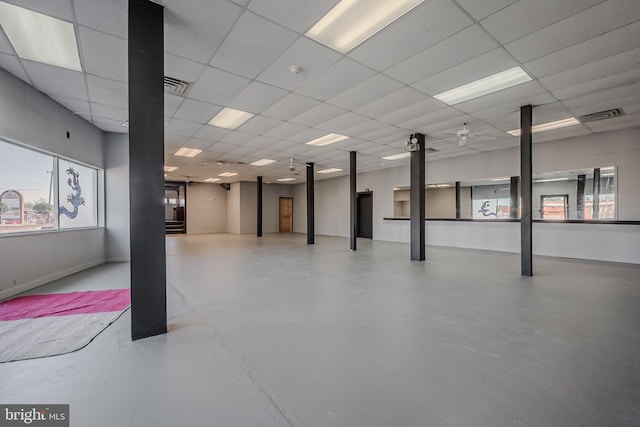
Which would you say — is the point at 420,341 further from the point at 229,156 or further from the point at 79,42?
the point at 229,156

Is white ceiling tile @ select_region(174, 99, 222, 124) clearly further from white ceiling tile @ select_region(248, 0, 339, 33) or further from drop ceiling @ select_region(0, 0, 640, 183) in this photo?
white ceiling tile @ select_region(248, 0, 339, 33)

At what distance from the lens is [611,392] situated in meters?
1.79

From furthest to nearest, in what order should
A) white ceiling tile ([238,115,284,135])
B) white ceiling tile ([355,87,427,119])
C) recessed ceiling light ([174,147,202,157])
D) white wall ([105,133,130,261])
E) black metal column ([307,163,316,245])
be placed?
black metal column ([307,163,316,245])
recessed ceiling light ([174,147,202,157])
white wall ([105,133,130,261])
white ceiling tile ([238,115,284,135])
white ceiling tile ([355,87,427,119])

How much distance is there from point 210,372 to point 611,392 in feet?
8.86

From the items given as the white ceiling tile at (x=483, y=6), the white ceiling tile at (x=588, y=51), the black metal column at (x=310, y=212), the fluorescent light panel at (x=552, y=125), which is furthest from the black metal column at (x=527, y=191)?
the black metal column at (x=310, y=212)

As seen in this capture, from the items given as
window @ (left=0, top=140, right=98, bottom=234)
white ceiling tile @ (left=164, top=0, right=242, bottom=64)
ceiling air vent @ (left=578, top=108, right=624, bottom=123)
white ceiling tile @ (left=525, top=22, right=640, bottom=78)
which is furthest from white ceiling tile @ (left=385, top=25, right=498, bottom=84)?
window @ (left=0, top=140, right=98, bottom=234)

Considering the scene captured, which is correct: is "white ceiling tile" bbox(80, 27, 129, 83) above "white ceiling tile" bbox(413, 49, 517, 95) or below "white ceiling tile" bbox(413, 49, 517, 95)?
above

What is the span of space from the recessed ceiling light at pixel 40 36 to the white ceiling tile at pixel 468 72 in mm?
4444

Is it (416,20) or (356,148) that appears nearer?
(416,20)

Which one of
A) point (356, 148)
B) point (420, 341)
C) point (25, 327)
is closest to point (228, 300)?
→ point (25, 327)

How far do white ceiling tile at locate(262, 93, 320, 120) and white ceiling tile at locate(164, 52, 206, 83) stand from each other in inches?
55.9

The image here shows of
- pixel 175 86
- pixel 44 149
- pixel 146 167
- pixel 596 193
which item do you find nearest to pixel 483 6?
pixel 146 167

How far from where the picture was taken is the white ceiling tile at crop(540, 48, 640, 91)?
346 centimetres

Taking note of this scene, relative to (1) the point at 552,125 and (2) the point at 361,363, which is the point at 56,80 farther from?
(1) the point at 552,125
